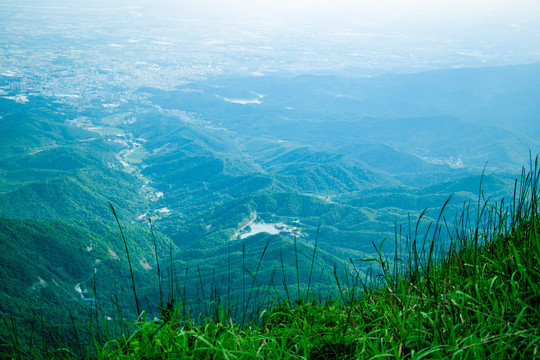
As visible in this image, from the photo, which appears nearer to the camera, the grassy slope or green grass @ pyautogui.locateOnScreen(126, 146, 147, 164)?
the grassy slope

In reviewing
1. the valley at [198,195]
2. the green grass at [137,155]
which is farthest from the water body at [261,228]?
the green grass at [137,155]

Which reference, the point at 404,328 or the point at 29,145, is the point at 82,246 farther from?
the point at 29,145

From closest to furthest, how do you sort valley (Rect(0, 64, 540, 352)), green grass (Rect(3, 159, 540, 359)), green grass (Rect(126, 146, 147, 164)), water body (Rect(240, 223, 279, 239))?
green grass (Rect(3, 159, 540, 359)) < valley (Rect(0, 64, 540, 352)) < water body (Rect(240, 223, 279, 239)) < green grass (Rect(126, 146, 147, 164))

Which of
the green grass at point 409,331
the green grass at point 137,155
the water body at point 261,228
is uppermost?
the green grass at point 409,331

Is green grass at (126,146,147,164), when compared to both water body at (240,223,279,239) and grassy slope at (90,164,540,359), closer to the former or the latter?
water body at (240,223,279,239)

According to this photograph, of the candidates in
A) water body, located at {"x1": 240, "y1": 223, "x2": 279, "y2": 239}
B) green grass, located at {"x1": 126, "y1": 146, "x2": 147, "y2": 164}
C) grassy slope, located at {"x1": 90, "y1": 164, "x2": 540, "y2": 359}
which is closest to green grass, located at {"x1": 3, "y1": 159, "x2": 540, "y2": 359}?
grassy slope, located at {"x1": 90, "y1": 164, "x2": 540, "y2": 359}

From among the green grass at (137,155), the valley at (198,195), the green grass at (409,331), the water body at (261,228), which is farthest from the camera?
the green grass at (137,155)

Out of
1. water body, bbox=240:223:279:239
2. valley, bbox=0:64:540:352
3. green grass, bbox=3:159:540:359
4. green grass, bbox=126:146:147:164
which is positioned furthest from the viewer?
green grass, bbox=126:146:147:164

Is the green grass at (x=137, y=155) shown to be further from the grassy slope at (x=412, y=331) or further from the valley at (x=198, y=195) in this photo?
the grassy slope at (x=412, y=331)

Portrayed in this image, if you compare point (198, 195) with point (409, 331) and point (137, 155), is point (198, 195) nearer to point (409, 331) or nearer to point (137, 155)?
point (137, 155)

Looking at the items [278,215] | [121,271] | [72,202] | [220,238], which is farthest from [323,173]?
[121,271]

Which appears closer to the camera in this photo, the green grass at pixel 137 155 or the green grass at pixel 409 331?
the green grass at pixel 409 331
